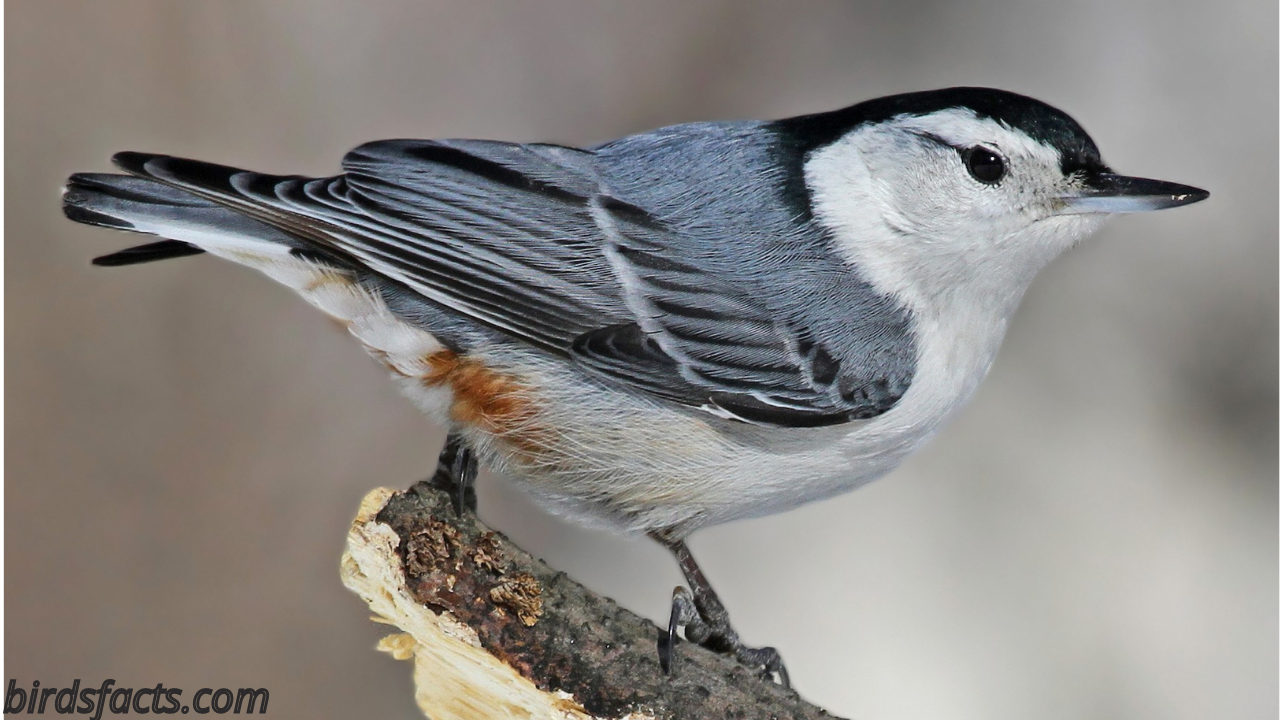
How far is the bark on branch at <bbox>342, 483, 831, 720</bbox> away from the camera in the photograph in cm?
147

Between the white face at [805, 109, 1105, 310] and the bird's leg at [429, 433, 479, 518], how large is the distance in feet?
2.21

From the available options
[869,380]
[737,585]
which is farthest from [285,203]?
[737,585]

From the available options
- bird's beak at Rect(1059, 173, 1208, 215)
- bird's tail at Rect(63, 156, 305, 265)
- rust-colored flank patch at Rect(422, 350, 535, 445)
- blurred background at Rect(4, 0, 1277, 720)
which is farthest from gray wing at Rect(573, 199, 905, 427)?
blurred background at Rect(4, 0, 1277, 720)

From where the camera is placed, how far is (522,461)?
176 cm

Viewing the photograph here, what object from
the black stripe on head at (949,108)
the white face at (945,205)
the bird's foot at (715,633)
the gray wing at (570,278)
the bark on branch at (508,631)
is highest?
the black stripe on head at (949,108)

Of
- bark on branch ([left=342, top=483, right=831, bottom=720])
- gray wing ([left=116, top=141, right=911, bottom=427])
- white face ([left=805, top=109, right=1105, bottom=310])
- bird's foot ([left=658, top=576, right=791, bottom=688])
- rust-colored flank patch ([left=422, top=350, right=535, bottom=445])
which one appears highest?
white face ([left=805, top=109, right=1105, bottom=310])

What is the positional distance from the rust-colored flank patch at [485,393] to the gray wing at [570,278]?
8 centimetres

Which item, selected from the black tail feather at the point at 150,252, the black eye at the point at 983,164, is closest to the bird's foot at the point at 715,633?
the black eye at the point at 983,164

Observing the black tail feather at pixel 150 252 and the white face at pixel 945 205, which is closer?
the white face at pixel 945 205

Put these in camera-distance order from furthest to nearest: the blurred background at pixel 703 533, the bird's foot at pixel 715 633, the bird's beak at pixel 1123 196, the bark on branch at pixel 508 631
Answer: the blurred background at pixel 703 533
the bird's foot at pixel 715 633
the bird's beak at pixel 1123 196
the bark on branch at pixel 508 631

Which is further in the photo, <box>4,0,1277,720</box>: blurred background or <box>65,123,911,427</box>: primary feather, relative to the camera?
<box>4,0,1277,720</box>: blurred background

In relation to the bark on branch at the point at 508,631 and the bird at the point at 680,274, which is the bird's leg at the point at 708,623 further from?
the bark on branch at the point at 508,631

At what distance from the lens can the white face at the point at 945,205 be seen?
5.40 feet

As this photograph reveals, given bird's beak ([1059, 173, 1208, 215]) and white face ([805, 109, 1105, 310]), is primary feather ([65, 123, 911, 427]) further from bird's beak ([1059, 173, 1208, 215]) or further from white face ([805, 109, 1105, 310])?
bird's beak ([1059, 173, 1208, 215])
